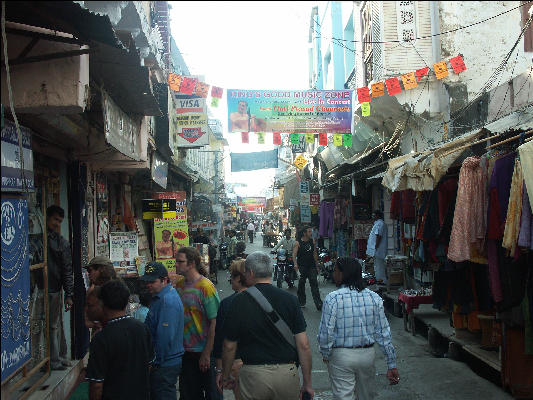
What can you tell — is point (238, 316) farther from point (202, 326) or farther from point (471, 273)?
point (471, 273)

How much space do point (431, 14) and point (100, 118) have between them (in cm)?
968

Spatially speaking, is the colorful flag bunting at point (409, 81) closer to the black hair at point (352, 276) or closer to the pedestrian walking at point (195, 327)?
the black hair at point (352, 276)

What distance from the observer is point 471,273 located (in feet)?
20.4

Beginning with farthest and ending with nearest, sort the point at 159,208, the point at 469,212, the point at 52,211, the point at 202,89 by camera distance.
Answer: the point at 202,89
the point at 159,208
the point at 52,211
the point at 469,212

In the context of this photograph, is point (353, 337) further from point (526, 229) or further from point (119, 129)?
point (119, 129)

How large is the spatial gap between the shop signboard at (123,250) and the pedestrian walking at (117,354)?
Answer: 499 centimetres

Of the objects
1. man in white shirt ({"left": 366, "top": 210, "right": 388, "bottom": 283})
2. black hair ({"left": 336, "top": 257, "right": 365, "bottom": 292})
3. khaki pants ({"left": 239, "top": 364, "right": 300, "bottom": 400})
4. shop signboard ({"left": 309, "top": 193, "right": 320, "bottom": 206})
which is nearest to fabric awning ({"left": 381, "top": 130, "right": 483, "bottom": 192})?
black hair ({"left": 336, "top": 257, "right": 365, "bottom": 292})

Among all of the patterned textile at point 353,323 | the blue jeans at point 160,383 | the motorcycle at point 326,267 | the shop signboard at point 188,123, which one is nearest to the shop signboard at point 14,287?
the blue jeans at point 160,383

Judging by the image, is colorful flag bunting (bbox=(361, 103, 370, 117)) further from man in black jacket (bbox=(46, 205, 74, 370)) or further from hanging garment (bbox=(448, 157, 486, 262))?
man in black jacket (bbox=(46, 205, 74, 370))

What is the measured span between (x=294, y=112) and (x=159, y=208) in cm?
500

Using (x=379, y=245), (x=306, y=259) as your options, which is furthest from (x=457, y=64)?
(x=306, y=259)

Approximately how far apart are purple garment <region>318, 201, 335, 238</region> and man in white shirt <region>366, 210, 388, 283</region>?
809 cm

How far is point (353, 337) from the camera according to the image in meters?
4.34

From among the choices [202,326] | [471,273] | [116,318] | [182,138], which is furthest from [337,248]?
[116,318]
